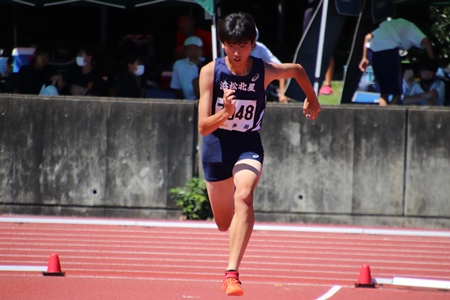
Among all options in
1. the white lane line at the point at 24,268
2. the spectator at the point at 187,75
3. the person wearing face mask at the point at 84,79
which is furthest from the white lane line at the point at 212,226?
the white lane line at the point at 24,268

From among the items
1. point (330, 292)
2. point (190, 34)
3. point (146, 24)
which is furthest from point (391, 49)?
point (146, 24)

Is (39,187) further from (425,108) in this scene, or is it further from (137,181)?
(425,108)

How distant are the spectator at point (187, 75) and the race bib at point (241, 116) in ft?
21.3

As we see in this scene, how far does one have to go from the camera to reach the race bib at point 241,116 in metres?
6.99

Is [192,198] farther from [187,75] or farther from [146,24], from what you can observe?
[146,24]

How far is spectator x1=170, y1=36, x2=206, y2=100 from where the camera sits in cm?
1365

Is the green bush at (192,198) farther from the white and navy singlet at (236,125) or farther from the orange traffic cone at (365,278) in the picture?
the white and navy singlet at (236,125)

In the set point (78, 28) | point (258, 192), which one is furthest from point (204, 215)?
point (78, 28)

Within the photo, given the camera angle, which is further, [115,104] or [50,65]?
[50,65]

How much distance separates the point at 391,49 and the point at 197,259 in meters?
5.45

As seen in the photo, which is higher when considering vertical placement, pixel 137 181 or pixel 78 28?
pixel 78 28

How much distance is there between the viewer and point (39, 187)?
38.5 feet

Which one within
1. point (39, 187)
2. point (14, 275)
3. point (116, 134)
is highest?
point (116, 134)

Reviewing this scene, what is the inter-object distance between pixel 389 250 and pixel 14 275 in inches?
170
